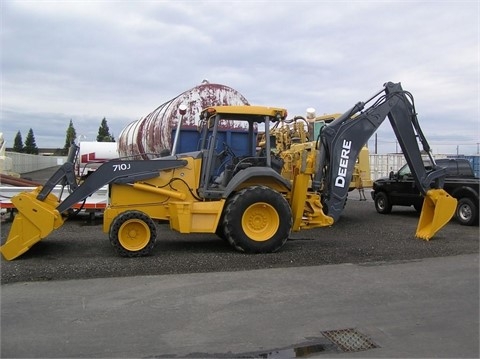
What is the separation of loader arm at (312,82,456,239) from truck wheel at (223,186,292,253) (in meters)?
1.44

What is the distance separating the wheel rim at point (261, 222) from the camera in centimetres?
902

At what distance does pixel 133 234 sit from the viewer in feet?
28.1

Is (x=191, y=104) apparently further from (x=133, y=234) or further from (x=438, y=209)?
(x=438, y=209)

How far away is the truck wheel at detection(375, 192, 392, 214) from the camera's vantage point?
648 inches

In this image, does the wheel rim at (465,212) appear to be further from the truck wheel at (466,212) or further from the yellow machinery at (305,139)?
the yellow machinery at (305,139)

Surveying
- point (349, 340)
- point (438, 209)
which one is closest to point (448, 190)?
point (438, 209)

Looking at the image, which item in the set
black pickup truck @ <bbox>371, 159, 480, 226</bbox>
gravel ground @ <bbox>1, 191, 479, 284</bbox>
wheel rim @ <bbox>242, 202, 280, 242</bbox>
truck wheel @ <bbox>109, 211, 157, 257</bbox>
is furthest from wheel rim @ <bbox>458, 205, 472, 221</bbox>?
truck wheel @ <bbox>109, 211, 157, 257</bbox>

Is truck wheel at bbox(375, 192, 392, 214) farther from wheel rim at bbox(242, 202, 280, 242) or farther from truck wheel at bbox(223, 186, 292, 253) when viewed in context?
wheel rim at bbox(242, 202, 280, 242)

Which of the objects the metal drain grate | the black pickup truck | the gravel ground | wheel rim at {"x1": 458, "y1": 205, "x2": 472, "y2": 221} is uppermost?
the black pickup truck

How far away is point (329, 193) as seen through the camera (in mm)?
10141

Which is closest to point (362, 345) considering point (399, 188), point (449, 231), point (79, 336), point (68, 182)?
point (79, 336)

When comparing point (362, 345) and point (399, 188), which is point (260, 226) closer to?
point (362, 345)

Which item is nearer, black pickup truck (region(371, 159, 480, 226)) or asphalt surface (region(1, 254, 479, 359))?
asphalt surface (region(1, 254, 479, 359))

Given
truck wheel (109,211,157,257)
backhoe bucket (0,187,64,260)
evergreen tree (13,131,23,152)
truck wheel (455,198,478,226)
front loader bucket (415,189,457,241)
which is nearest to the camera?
backhoe bucket (0,187,64,260)
